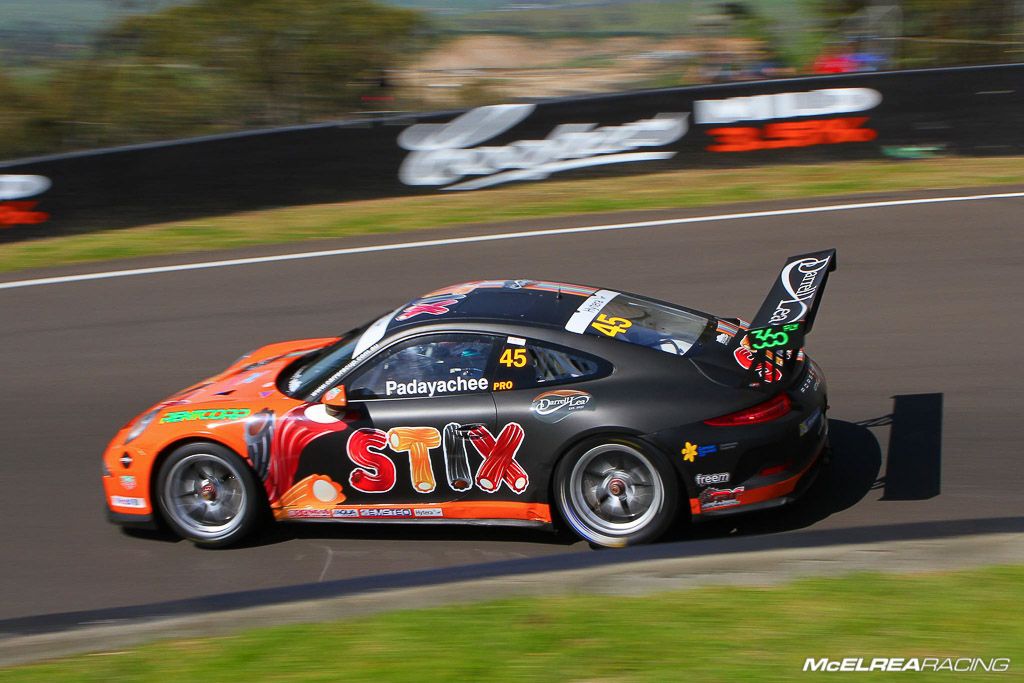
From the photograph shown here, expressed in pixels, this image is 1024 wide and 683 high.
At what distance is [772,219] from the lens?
1227cm

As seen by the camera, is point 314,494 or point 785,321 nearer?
point 785,321

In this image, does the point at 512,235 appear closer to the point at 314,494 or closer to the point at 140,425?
the point at 140,425

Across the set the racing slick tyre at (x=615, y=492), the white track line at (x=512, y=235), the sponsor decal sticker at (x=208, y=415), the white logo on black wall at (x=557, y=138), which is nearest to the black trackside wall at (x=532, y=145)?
the white logo on black wall at (x=557, y=138)

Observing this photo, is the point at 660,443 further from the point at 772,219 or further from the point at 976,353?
the point at 772,219

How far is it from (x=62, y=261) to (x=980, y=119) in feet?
36.0

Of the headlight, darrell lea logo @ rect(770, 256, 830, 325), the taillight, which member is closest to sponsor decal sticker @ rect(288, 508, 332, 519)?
the headlight

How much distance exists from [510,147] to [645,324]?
26.4 ft

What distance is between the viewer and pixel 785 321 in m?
5.80

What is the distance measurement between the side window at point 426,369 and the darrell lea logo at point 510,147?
314 inches

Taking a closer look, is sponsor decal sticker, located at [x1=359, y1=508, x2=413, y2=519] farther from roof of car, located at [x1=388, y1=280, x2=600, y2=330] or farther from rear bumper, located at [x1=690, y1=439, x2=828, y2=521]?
rear bumper, located at [x1=690, y1=439, x2=828, y2=521]

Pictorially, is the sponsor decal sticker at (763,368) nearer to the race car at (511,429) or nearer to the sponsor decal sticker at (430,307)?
the race car at (511,429)

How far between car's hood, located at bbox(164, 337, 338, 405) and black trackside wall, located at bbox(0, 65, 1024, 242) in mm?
6682

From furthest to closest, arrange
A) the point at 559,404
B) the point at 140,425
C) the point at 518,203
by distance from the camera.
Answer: the point at 518,203, the point at 140,425, the point at 559,404

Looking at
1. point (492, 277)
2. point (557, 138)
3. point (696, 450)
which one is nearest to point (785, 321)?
point (696, 450)
